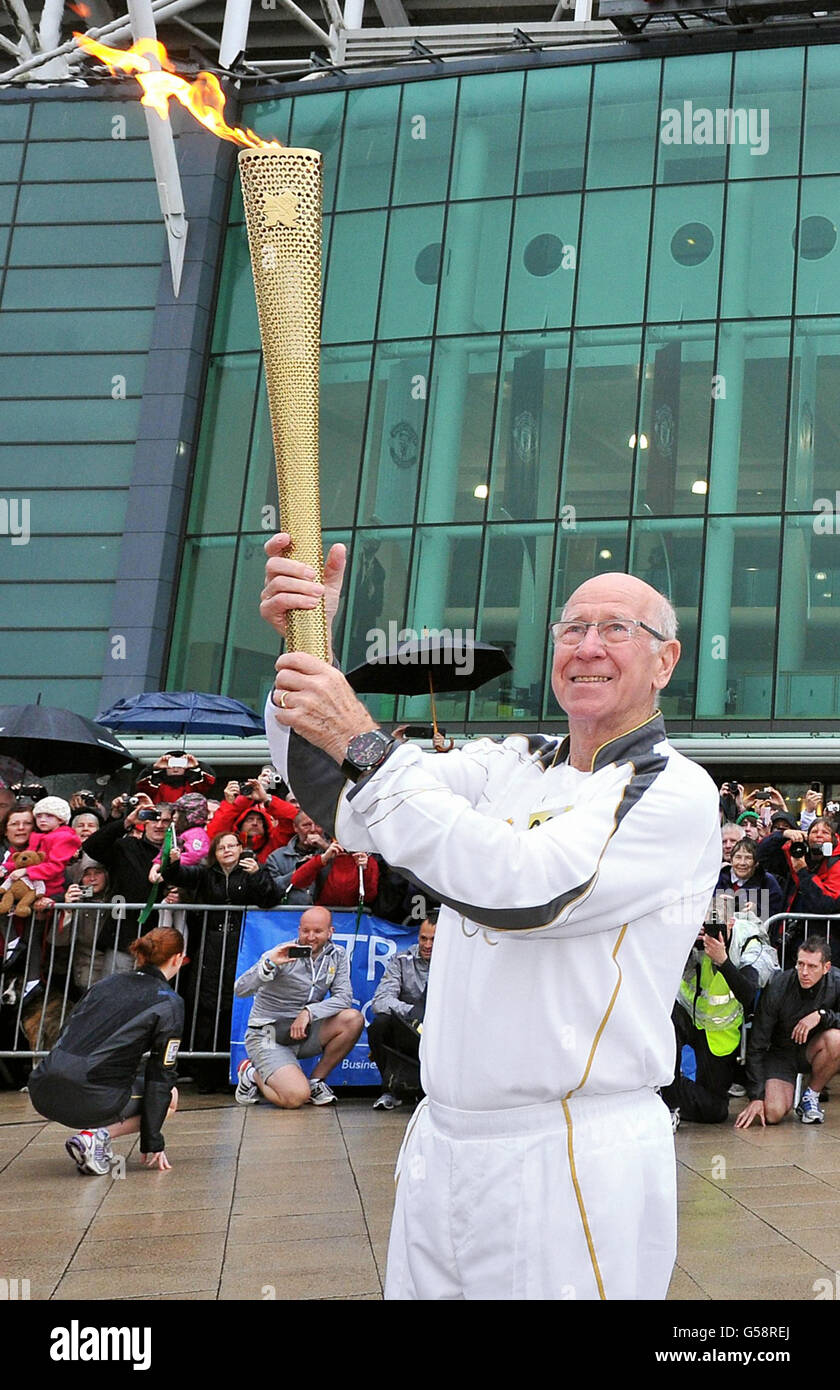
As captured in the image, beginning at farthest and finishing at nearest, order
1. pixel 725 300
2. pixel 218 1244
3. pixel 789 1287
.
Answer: pixel 725 300 < pixel 218 1244 < pixel 789 1287

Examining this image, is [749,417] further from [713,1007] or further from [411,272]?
[713,1007]

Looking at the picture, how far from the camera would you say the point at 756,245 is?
74.5ft

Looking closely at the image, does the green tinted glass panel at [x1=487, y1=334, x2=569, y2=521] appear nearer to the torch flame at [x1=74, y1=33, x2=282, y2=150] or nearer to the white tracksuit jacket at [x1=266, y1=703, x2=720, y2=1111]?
the torch flame at [x1=74, y1=33, x2=282, y2=150]

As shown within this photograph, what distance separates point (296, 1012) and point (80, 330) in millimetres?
18803

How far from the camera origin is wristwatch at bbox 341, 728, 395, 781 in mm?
2260

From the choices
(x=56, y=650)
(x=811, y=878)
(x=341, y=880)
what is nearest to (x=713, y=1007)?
(x=811, y=878)

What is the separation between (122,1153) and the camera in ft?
26.5

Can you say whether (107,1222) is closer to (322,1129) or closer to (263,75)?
(322,1129)

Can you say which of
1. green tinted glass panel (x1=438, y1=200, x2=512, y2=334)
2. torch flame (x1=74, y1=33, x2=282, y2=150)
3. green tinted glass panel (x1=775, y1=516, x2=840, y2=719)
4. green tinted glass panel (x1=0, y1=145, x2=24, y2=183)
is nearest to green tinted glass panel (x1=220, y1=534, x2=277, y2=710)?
green tinted glass panel (x1=438, y1=200, x2=512, y2=334)

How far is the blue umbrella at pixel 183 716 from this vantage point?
15.7 meters

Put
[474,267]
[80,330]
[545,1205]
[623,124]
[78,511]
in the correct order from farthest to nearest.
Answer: [80,330], [78,511], [474,267], [623,124], [545,1205]

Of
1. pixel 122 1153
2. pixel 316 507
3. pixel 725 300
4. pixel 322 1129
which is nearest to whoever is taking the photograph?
pixel 316 507

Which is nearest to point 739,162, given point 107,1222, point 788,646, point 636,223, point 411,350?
point 636,223

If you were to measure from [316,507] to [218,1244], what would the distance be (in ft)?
15.0
